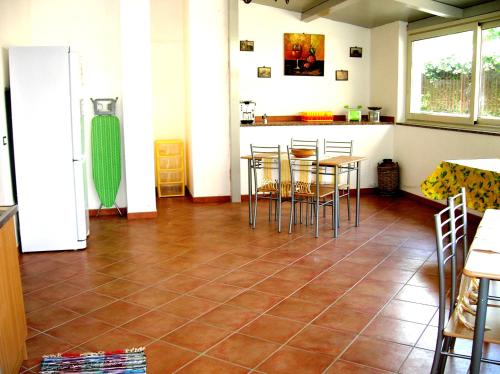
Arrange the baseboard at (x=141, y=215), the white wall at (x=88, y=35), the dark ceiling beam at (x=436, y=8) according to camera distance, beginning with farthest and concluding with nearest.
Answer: the baseboard at (x=141, y=215), the dark ceiling beam at (x=436, y=8), the white wall at (x=88, y=35)

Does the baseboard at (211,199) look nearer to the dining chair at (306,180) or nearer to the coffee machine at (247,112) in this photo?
the coffee machine at (247,112)

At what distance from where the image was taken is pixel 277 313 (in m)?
3.80

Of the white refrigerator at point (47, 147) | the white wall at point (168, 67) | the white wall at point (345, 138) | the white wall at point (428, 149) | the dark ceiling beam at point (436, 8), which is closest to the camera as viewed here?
the white refrigerator at point (47, 147)

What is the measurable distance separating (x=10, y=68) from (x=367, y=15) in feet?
16.1

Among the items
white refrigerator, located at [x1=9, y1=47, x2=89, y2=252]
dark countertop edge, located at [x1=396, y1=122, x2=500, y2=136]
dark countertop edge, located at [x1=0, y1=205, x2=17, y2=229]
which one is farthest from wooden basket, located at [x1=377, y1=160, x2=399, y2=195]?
dark countertop edge, located at [x1=0, y1=205, x2=17, y2=229]

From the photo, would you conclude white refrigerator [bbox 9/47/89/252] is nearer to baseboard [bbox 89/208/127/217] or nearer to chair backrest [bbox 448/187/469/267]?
baseboard [bbox 89/208/127/217]

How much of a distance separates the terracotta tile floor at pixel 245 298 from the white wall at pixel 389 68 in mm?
2557

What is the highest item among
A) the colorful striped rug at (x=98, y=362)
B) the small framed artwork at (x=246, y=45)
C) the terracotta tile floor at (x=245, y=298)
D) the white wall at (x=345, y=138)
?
the small framed artwork at (x=246, y=45)

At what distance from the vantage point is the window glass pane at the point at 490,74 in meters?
6.38

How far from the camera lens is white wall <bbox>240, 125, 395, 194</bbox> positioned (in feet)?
25.9

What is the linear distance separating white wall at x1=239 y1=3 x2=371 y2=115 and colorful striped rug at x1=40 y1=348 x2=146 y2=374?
5550 mm

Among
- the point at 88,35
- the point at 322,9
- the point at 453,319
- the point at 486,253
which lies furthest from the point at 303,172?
the point at 486,253

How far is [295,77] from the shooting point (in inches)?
332

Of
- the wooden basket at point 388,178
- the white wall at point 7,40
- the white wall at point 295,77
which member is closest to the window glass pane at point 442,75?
the wooden basket at point 388,178
